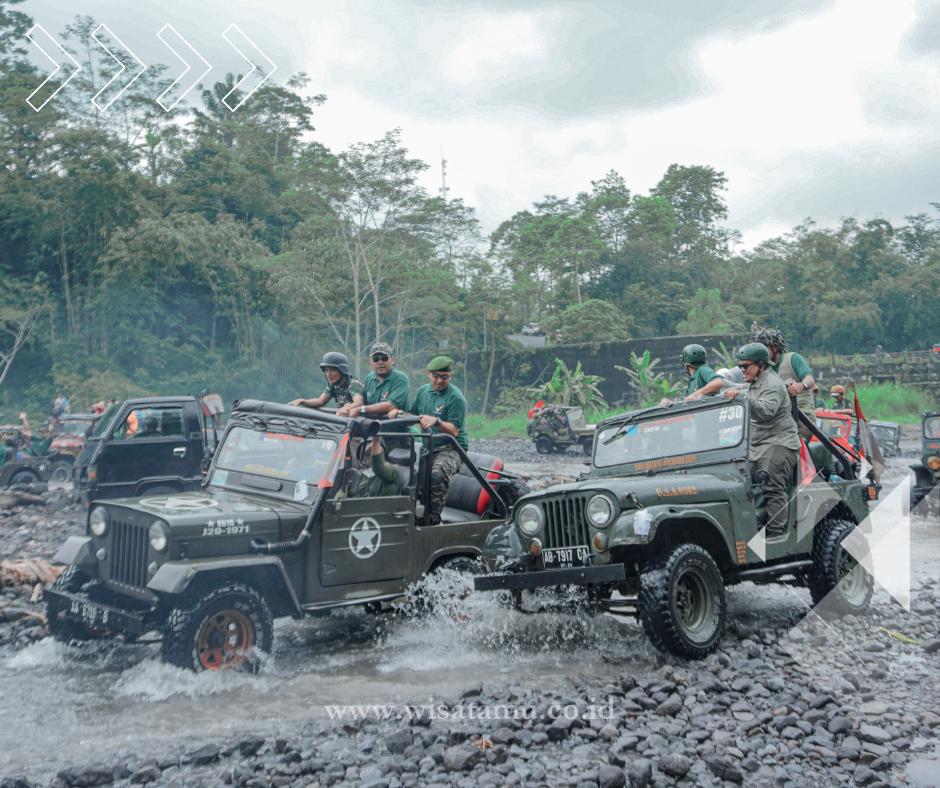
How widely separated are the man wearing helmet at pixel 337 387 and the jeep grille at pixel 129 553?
190cm

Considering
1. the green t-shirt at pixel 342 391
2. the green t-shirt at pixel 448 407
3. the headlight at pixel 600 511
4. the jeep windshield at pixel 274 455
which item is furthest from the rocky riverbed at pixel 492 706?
the green t-shirt at pixel 342 391

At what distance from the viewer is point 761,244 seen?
49875 mm

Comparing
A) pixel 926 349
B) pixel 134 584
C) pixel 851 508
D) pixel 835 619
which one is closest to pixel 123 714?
pixel 134 584

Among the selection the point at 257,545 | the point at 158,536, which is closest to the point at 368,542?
the point at 257,545

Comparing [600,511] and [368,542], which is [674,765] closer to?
[600,511]

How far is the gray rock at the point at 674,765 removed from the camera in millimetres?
4375

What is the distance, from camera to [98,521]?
20.4 feet

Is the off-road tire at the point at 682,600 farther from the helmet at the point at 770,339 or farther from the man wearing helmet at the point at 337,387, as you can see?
the man wearing helmet at the point at 337,387

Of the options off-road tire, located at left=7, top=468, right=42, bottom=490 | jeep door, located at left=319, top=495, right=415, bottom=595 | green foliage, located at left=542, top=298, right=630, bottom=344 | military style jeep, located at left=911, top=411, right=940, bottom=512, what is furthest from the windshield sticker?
green foliage, located at left=542, top=298, right=630, bottom=344

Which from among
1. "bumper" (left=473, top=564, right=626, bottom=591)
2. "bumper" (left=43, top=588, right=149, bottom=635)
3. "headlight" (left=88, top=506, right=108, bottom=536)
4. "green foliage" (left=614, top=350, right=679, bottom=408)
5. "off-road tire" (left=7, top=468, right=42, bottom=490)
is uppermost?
"green foliage" (left=614, top=350, right=679, bottom=408)

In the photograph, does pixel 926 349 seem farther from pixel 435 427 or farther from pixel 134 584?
pixel 134 584

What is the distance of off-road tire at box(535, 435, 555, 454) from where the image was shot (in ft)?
84.1

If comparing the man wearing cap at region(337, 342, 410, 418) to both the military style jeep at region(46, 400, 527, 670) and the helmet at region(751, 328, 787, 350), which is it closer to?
the military style jeep at region(46, 400, 527, 670)

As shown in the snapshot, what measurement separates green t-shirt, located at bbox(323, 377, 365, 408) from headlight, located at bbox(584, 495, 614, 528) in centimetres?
253
